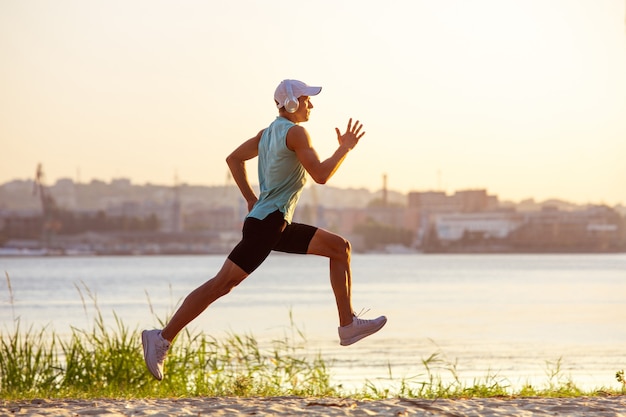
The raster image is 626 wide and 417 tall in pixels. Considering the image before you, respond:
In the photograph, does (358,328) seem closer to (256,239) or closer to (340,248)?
(340,248)

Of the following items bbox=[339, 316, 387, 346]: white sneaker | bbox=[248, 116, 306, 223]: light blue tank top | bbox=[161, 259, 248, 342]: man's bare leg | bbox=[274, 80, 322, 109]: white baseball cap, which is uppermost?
bbox=[274, 80, 322, 109]: white baseball cap

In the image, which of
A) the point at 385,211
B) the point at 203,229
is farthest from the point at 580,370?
the point at 385,211

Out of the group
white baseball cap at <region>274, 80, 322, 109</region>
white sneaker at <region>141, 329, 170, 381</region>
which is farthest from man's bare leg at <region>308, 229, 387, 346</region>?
white sneaker at <region>141, 329, 170, 381</region>

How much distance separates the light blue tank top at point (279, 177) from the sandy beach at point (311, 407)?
1.06 m

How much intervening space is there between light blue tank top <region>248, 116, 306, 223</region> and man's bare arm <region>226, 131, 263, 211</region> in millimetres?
329

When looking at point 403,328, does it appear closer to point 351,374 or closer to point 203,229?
point 351,374

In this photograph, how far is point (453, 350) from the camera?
71.2 ft

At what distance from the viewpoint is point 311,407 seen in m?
6.10

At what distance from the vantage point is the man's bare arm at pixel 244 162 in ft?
22.5

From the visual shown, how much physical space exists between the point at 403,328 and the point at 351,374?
13.6 metres

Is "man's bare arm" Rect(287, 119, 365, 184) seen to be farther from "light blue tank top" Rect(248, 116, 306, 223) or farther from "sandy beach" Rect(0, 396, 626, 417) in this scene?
"sandy beach" Rect(0, 396, 626, 417)

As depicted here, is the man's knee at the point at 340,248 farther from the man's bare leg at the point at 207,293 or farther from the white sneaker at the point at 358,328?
the man's bare leg at the point at 207,293

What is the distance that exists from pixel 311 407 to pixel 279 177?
1292 millimetres

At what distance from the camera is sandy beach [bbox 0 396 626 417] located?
594cm
